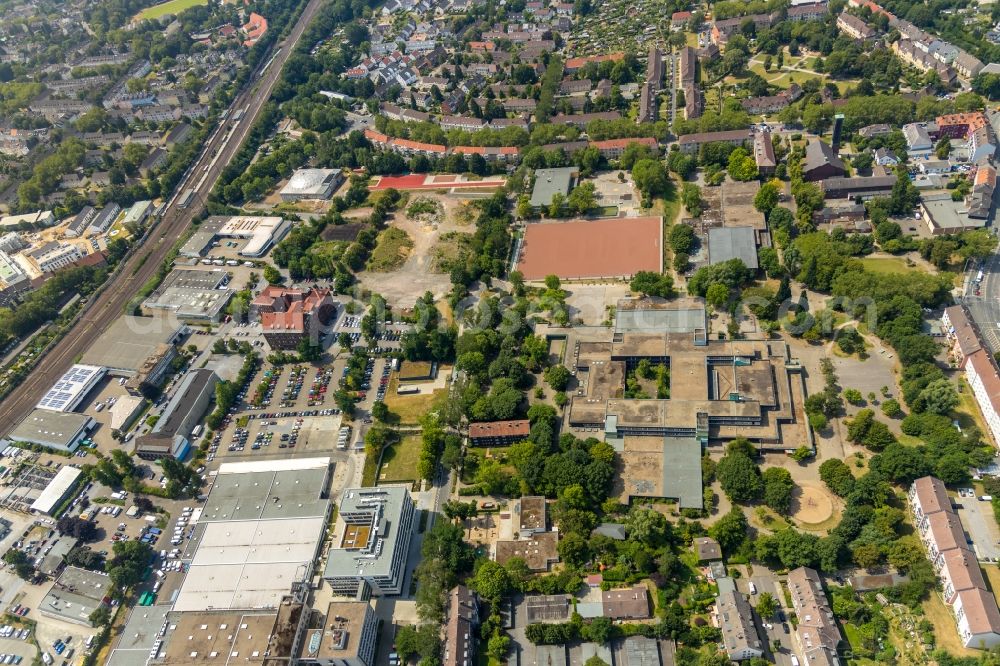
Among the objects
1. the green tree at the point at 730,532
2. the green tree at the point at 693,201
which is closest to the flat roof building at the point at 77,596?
the green tree at the point at 730,532

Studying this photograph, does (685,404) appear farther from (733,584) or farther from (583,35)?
(583,35)

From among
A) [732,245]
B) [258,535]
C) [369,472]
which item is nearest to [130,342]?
[258,535]

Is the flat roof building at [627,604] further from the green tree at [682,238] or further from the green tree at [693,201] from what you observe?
the green tree at [693,201]

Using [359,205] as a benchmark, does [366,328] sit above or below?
below

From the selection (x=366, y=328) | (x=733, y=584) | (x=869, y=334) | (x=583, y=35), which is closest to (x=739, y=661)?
(x=733, y=584)

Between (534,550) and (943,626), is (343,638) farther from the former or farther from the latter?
(943,626)

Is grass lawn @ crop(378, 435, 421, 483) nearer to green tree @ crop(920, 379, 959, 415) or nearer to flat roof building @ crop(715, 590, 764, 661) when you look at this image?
flat roof building @ crop(715, 590, 764, 661)

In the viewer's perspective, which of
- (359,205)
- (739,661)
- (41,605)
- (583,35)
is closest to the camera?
(739,661)
